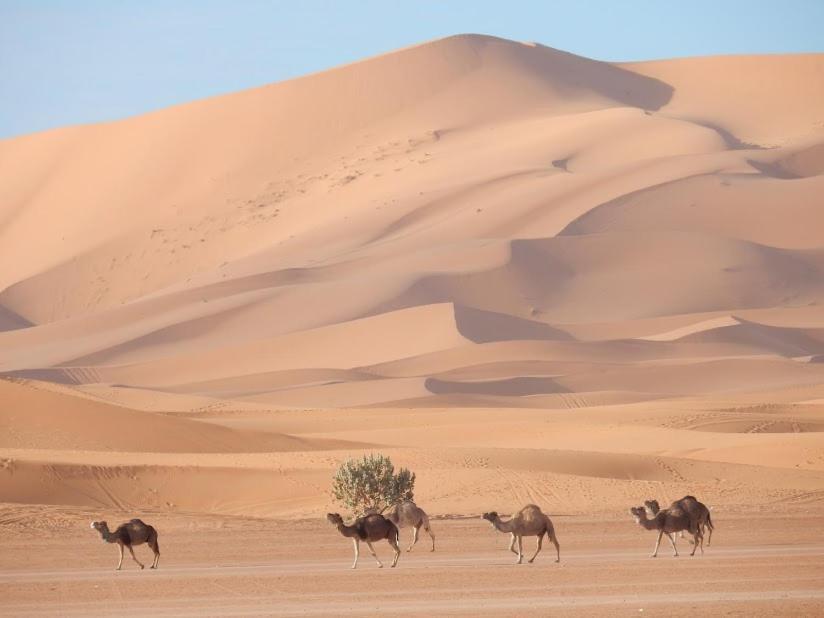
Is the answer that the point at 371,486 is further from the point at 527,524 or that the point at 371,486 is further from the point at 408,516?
the point at 527,524

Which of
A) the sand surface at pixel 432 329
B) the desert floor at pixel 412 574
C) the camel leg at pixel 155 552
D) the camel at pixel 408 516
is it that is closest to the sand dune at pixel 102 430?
the sand surface at pixel 432 329

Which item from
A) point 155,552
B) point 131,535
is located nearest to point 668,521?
point 155,552

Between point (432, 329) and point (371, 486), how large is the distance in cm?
4258

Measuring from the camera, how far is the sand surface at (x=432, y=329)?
17359 millimetres

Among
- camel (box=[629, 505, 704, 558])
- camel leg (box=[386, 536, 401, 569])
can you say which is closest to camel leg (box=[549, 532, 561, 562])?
camel (box=[629, 505, 704, 558])

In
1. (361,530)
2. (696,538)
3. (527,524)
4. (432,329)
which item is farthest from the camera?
(432,329)

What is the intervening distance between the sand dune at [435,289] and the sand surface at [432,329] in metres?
0.17

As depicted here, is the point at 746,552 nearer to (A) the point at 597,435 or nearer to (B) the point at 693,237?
(A) the point at 597,435

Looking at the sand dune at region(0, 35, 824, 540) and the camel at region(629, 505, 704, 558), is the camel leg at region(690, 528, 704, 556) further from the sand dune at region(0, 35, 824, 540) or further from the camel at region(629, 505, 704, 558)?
the sand dune at region(0, 35, 824, 540)

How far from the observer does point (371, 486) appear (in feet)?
76.2

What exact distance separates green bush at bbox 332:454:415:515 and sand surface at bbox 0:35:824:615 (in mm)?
655

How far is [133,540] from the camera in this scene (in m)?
16.1

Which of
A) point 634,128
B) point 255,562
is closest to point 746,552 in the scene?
point 255,562

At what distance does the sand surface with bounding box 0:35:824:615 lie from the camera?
683 inches
